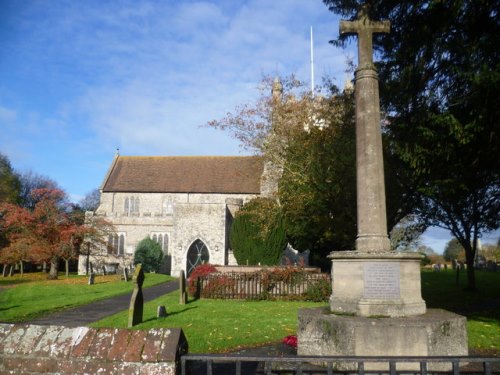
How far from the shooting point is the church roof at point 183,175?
39719 mm

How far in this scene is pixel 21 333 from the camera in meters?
3.09

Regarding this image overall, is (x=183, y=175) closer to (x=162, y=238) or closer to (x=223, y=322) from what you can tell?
→ (x=162, y=238)

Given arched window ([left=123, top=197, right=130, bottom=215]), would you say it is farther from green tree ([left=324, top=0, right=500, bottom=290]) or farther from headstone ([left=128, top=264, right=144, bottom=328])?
green tree ([left=324, top=0, right=500, bottom=290])

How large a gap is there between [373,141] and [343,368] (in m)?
3.80

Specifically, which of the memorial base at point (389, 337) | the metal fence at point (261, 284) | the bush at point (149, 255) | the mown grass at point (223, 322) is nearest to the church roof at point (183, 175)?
the bush at point (149, 255)

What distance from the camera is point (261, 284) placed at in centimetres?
1755

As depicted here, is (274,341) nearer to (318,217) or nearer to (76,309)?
(76,309)

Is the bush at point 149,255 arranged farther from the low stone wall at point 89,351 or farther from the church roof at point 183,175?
the low stone wall at point 89,351

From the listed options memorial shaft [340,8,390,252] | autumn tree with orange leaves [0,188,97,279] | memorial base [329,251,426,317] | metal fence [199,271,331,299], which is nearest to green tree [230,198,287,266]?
metal fence [199,271,331,299]

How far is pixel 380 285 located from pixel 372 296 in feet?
0.73

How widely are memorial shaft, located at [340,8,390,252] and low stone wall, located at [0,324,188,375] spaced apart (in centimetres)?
464

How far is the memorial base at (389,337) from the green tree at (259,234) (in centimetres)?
1927

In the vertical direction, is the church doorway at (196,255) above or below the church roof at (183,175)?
below

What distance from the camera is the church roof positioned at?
39719 mm
